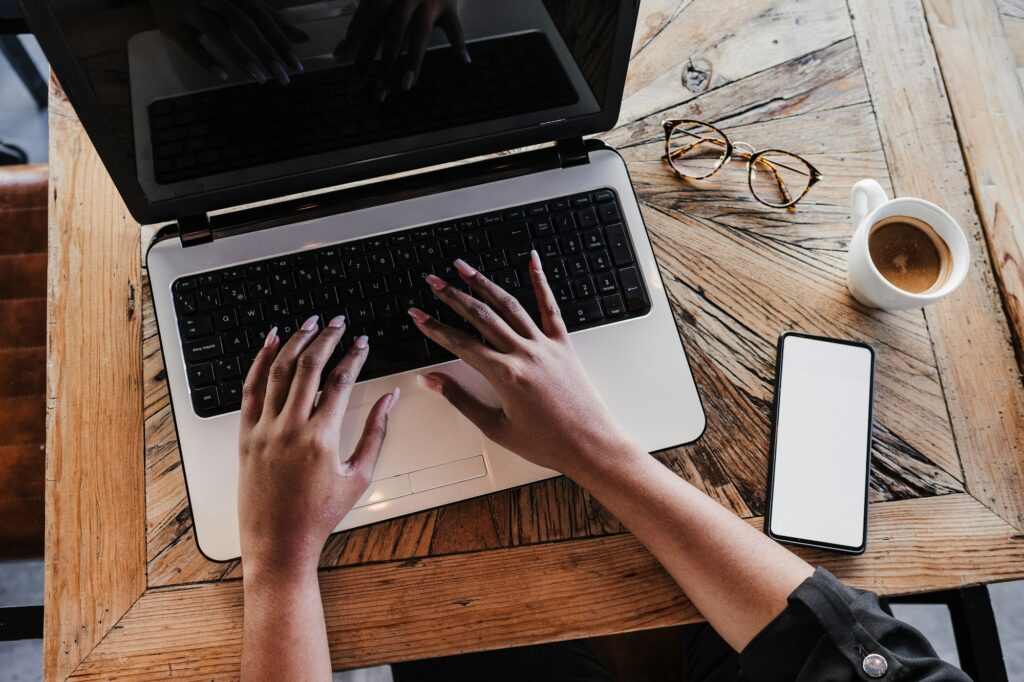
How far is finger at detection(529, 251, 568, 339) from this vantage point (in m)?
0.70

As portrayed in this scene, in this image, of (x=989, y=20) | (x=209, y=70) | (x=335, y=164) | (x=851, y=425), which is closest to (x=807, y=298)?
(x=851, y=425)

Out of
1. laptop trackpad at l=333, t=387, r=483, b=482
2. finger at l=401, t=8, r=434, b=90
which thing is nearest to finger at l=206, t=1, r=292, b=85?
finger at l=401, t=8, r=434, b=90

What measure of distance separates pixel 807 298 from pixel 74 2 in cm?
75

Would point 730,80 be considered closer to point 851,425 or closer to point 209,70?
point 851,425

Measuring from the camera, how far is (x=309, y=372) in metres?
0.67

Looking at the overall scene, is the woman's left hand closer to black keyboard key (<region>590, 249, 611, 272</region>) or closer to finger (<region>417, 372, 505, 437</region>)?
finger (<region>417, 372, 505, 437</region>)

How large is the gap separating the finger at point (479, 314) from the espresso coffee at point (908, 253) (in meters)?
0.40

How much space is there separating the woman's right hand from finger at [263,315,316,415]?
0.40ft

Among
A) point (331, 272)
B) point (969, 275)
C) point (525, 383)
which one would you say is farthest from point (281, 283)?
point (969, 275)

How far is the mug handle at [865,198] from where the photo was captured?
72 centimetres

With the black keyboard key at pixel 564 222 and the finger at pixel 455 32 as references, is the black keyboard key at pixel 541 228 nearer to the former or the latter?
the black keyboard key at pixel 564 222

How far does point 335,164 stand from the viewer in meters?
0.69

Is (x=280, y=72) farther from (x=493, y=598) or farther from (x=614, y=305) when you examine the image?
(x=493, y=598)

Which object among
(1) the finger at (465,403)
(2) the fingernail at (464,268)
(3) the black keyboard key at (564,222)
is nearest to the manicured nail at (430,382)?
(1) the finger at (465,403)
